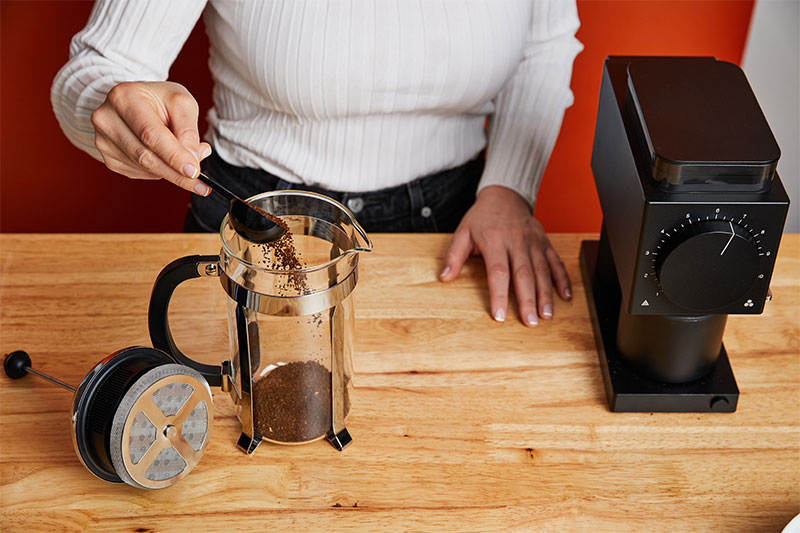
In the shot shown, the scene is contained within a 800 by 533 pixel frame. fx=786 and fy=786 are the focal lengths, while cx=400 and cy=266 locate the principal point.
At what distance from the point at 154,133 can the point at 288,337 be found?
239 millimetres

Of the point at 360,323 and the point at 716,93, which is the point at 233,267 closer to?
the point at 360,323

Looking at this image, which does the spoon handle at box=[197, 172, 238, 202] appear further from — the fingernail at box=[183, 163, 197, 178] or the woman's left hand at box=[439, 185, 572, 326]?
the woman's left hand at box=[439, 185, 572, 326]

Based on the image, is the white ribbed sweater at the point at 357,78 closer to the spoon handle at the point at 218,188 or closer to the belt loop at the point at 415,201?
the belt loop at the point at 415,201

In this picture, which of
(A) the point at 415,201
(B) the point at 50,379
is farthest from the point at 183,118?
(A) the point at 415,201

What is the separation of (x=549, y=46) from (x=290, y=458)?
0.81m

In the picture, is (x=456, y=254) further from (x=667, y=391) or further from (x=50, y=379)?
(x=50, y=379)

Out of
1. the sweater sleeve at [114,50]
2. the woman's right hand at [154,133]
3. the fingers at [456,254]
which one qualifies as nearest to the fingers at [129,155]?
the woman's right hand at [154,133]

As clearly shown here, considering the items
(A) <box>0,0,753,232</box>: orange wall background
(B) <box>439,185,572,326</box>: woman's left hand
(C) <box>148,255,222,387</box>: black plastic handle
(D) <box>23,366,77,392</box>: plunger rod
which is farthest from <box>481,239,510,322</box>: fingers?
(A) <box>0,0,753,232</box>: orange wall background

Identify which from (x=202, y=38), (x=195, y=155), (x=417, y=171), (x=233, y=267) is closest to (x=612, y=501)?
(x=233, y=267)

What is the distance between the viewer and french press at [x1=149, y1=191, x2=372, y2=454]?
28.5 inches

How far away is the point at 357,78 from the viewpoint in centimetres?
108

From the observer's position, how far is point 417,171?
124 centimetres

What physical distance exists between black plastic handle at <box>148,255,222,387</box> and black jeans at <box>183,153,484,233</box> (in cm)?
47

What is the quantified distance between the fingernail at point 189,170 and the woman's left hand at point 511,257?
0.37m
